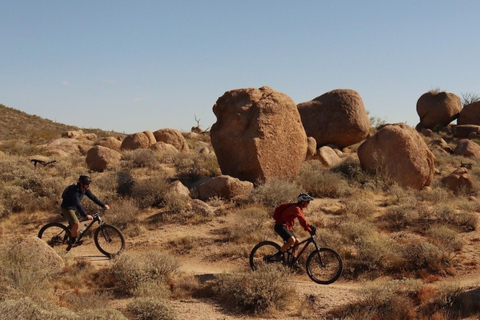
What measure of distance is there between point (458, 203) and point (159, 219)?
807 centimetres

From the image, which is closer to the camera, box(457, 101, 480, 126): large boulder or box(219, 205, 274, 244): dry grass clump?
box(219, 205, 274, 244): dry grass clump

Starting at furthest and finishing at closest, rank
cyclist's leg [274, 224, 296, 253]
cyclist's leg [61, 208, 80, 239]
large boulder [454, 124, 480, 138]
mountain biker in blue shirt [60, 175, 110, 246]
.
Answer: large boulder [454, 124, 480, 138]
cyclist's leg [61, 208, 80, 239]
mountain biker in blue shirt [60, 175, 110, 246]
cyclist's leg [274, 224, 296, 253]

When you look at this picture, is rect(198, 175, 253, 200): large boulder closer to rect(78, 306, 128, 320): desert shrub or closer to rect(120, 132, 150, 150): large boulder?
rect(78, 306, 128, 320): desert shrub

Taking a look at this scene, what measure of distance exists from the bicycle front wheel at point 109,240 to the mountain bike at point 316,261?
2.68m

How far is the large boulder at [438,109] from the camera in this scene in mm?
30500

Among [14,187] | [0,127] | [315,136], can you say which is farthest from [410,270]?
[0,127]

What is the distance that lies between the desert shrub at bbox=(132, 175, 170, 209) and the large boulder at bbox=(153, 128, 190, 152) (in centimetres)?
957

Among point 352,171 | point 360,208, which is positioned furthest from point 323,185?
point 352,171

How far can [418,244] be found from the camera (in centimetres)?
909

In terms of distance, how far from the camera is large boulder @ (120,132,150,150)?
2069 cm

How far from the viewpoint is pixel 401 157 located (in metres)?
14.3

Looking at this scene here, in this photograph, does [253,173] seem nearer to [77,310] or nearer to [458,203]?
[458,203]

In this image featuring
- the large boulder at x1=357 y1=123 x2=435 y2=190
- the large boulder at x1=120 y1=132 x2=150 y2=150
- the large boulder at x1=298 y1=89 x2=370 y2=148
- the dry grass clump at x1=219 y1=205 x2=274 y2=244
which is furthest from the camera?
the large boulder at x1=120 y1=132 x2=150 y2=150

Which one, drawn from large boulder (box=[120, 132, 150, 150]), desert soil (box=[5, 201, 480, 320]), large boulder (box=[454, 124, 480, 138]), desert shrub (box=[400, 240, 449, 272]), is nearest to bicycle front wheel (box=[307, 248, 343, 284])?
desert soil (box=[5, 201, 480, 320])
